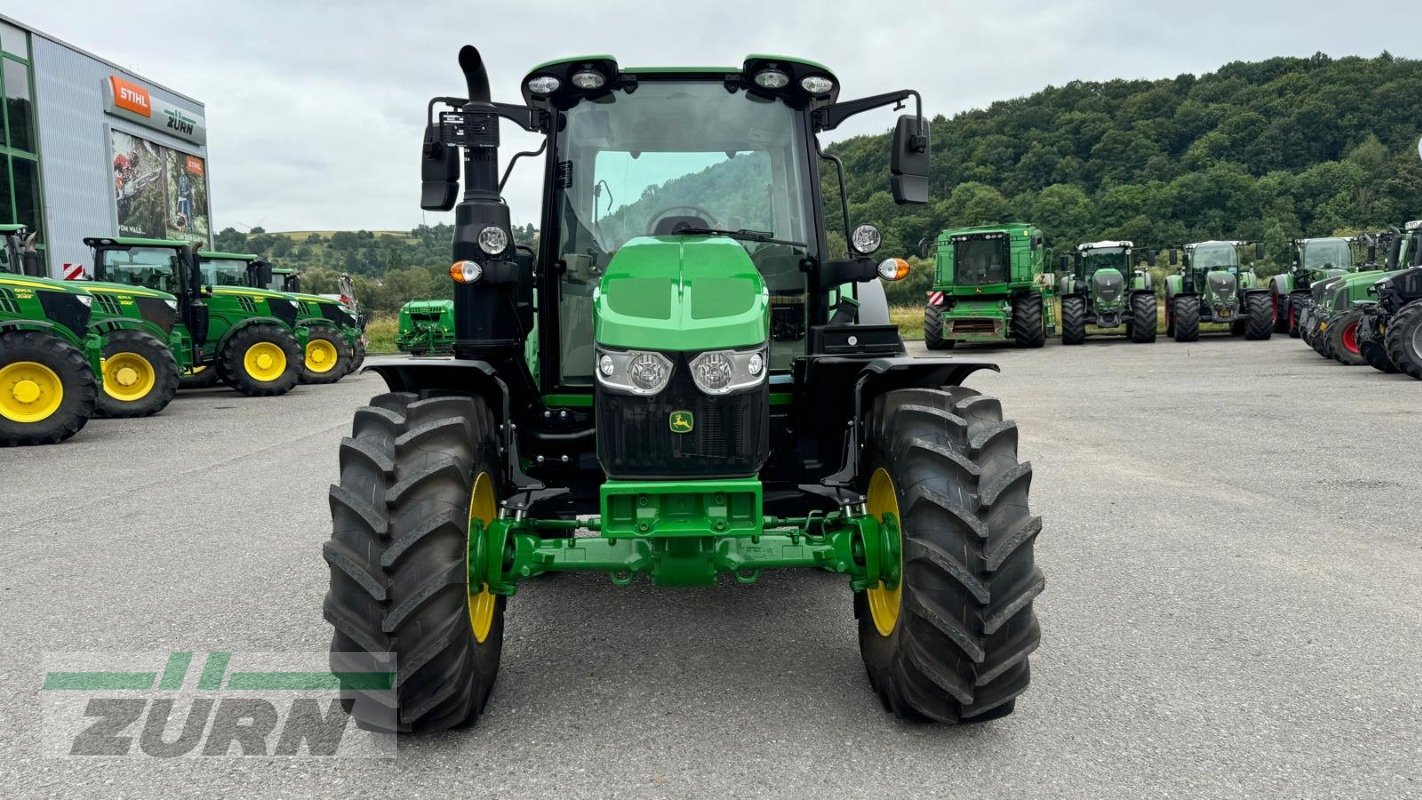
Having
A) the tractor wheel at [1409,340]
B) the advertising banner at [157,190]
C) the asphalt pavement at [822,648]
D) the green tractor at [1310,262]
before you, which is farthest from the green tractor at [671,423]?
the advertising banner at [157,190]

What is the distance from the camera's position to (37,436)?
364 inches

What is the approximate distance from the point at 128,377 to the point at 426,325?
36.8 ft

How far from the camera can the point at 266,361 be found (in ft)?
48.5

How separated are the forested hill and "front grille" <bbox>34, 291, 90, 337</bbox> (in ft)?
114

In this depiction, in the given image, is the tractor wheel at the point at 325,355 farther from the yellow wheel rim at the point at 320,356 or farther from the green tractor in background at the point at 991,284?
the green tractor in background at the point at 991,284

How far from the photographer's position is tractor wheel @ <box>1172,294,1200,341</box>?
2289 cm

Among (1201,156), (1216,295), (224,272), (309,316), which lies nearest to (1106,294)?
(1216,295)

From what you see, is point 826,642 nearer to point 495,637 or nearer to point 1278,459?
point 495,637

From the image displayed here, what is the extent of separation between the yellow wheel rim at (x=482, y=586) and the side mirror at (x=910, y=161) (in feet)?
6.79

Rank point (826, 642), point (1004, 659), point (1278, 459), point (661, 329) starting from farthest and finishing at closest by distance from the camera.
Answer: point (1278, 459)
point (826, 642)
point (661, 329)
point (1004, 659)

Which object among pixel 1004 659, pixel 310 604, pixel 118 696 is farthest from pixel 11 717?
pixel 1004 659

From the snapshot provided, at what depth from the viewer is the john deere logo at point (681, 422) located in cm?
292

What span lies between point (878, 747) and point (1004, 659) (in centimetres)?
46

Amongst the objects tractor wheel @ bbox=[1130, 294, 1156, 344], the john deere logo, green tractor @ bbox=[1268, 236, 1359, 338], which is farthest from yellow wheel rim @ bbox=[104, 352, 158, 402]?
green tractor @ bbox=[1268, 236, 1359, 338]
